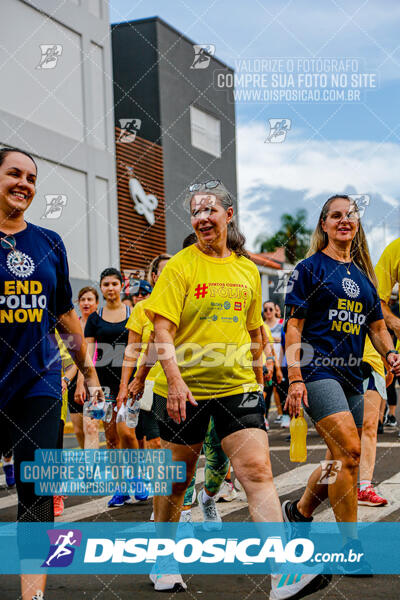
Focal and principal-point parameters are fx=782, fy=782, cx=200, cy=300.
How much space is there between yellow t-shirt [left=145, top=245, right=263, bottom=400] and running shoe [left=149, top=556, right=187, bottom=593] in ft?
3.02

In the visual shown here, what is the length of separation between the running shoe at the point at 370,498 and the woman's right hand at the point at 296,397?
6.83 ft

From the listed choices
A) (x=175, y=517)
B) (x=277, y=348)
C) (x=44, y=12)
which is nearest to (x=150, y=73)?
(x=44, y=12)

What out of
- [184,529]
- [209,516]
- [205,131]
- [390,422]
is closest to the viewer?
[184,529]

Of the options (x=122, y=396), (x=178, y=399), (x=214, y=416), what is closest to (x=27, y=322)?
(x=178, y=399)

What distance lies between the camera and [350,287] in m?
4.41

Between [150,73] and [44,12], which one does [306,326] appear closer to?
[44,12]

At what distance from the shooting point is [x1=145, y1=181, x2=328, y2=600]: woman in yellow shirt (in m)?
3.79

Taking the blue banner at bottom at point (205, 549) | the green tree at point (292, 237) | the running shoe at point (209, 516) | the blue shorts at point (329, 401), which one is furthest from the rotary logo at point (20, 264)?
the green tree at point (292, 237)

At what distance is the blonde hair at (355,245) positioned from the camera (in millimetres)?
4609

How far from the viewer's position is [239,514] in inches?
237

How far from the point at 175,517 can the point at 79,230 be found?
12538 mm

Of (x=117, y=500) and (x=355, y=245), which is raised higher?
(x=355, y=245)

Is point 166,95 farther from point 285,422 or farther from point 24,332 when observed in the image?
point 24,332

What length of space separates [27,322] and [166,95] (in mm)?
18720
